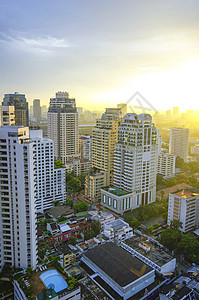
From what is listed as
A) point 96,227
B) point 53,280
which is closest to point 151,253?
point 96,227

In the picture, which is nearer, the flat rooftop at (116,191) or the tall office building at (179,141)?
the flat rooftop at (116,191)

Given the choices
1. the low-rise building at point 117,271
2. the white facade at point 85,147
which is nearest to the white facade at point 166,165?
the white facade at point 85,147

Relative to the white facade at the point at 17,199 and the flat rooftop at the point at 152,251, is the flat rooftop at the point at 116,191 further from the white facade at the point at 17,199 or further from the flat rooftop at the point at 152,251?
the white facade at the point at 17,199

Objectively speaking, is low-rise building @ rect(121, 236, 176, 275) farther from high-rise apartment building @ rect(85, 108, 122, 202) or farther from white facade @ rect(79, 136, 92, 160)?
white facade @ rect(79, 136, 92, 160)

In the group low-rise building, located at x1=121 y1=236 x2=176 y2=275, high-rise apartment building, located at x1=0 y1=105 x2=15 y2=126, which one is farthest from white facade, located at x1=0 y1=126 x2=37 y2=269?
low-rise building, located at x1=121 y1=236 x2=176 y2=275

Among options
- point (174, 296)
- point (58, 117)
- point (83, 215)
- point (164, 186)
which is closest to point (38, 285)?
point (174, 296)

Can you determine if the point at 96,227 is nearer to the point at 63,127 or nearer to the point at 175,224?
the point at 175,224
